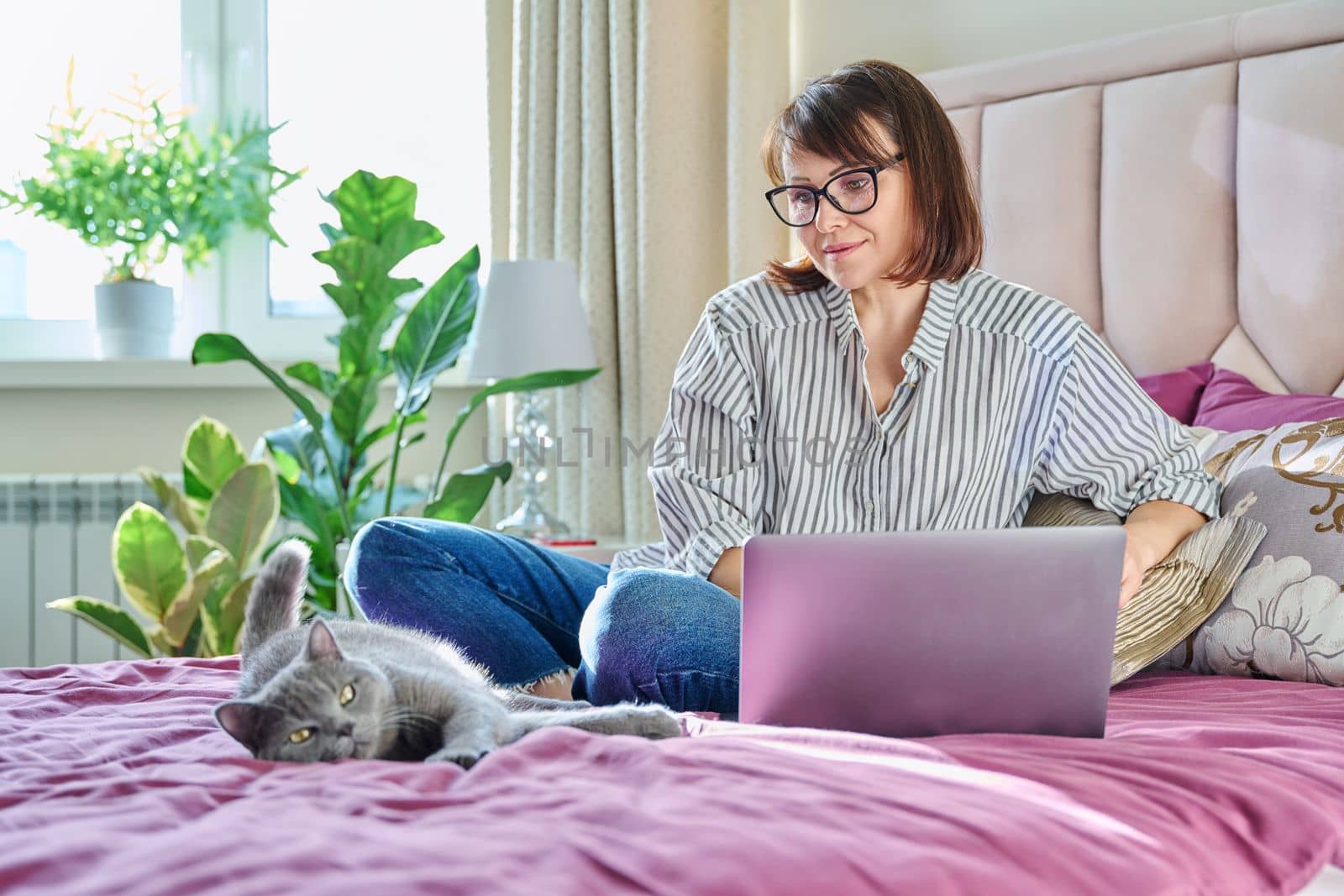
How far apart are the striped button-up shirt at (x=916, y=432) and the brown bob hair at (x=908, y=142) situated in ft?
0.19

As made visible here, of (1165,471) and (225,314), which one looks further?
(225,314)

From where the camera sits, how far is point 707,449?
65.7 inches

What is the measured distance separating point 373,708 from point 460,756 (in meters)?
0.09

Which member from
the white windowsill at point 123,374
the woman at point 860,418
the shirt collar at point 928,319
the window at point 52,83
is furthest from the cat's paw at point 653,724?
the window at point 52,83

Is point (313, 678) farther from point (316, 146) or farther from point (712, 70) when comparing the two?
point (316, 146)

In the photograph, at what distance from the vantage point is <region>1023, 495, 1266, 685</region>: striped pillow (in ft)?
4.82

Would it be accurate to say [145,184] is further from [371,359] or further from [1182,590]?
[1182,590]

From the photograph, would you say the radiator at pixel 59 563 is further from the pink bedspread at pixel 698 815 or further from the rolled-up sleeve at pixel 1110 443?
the rolled-up sleeve at pixel 1110 443

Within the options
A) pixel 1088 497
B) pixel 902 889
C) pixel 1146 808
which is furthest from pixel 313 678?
pixel 1088 497

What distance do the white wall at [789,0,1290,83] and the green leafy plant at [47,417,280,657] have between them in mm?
1523

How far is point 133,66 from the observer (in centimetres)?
341

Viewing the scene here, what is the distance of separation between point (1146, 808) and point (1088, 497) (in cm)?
73

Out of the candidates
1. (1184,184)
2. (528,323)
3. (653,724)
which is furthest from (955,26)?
(653,724)

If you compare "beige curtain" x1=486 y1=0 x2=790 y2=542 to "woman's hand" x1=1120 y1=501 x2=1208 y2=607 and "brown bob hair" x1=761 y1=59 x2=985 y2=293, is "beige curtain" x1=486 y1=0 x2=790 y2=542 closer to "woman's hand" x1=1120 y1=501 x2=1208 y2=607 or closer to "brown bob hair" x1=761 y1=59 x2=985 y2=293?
"brown bob hair" x1=761 y1=59 x2=985 y2=293
